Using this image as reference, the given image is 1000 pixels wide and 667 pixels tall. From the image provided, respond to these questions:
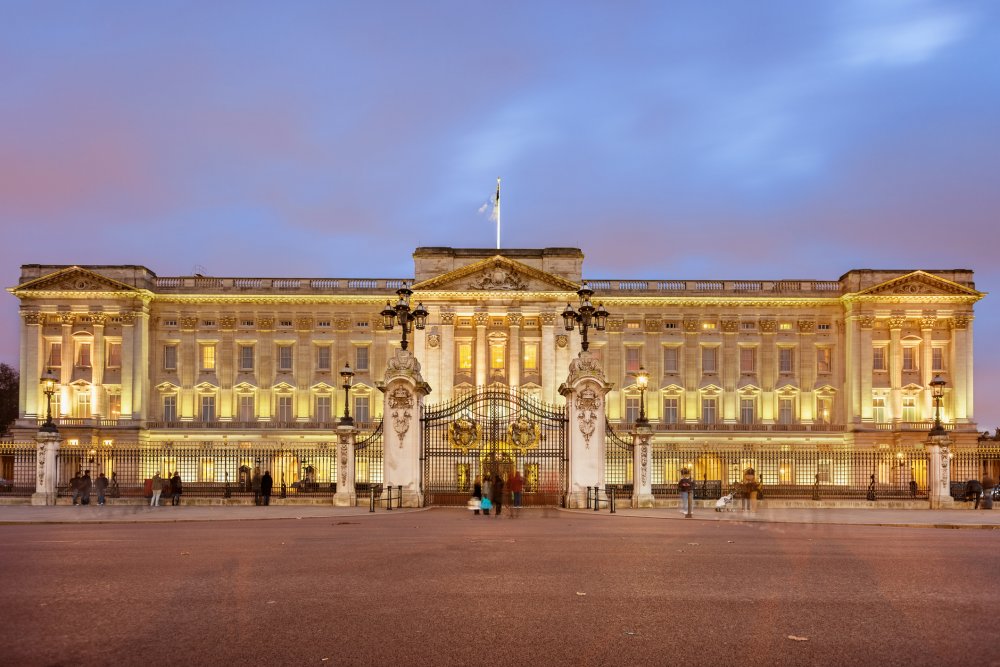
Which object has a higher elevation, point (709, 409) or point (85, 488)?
point (709, 409)

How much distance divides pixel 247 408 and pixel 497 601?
6362 centimetres

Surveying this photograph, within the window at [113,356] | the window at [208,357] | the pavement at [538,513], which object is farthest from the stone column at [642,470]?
the window at [113,356]

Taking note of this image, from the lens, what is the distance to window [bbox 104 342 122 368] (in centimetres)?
6950

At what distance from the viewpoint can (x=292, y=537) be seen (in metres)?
18.8

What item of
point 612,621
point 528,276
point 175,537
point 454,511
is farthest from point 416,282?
point 612,621

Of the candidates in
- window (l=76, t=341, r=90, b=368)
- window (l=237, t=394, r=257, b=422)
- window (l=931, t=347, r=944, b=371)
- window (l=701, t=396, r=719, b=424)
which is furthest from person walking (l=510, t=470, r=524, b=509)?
window (l=76, t=341, r=90, b=368)

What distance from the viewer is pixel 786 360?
71.1m

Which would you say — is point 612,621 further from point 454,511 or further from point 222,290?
point 222,290

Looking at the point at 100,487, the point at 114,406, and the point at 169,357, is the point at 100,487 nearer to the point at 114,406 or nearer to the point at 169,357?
the point at 114,406

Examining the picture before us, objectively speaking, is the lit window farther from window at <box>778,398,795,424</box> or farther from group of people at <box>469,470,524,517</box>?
group of people at <box>469,470,524,517</box>

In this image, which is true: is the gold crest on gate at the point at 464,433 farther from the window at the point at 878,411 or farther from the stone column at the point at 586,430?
the window at the point at 878,411

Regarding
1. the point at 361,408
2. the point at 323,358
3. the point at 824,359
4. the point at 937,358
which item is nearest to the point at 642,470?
the point at 361,408

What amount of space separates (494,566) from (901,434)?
60.8 meters

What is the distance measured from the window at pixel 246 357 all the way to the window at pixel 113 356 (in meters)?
8.97
